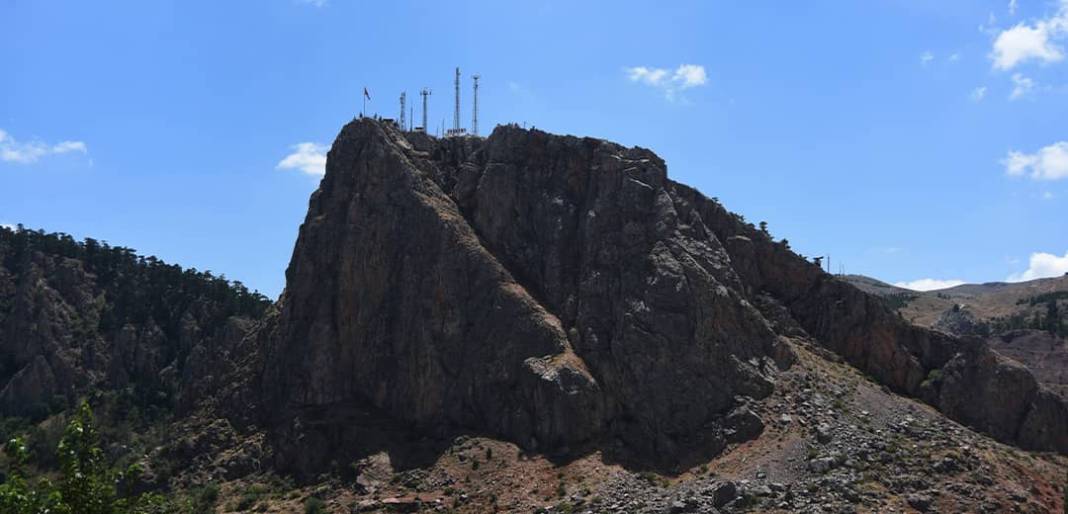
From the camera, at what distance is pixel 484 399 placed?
8781 cm

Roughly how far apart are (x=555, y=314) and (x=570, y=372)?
876 cm

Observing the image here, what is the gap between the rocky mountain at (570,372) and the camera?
76.9m

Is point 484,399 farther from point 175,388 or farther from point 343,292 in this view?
point 175,388

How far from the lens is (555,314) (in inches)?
3595

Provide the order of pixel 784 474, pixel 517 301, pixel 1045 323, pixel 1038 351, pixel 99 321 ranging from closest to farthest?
pixel 784 474 < pixel 517 301 < pixel 99 321 < pixel 1038 351 < pixel 1045 323

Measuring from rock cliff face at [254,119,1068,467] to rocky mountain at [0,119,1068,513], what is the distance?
0.21 metres

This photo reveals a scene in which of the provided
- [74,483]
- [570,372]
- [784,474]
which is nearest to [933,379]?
[784,474]

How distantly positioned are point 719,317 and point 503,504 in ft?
80.0

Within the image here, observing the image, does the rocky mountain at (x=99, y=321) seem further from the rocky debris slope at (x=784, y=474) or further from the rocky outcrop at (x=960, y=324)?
the rocky outcrop at (x=960, y=324)

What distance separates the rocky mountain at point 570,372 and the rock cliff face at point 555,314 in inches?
8.3

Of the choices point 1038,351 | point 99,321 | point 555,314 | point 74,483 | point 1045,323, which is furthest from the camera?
point 1045,323

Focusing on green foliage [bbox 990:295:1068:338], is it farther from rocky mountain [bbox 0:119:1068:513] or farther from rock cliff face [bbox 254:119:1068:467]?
rock cliff face [bbox 254:119:1068:467]

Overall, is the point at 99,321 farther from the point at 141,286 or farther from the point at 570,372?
the point at 570,372

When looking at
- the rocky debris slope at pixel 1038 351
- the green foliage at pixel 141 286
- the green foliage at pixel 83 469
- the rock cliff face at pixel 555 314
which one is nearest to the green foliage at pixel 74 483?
the green foliage at pixel 83 469
